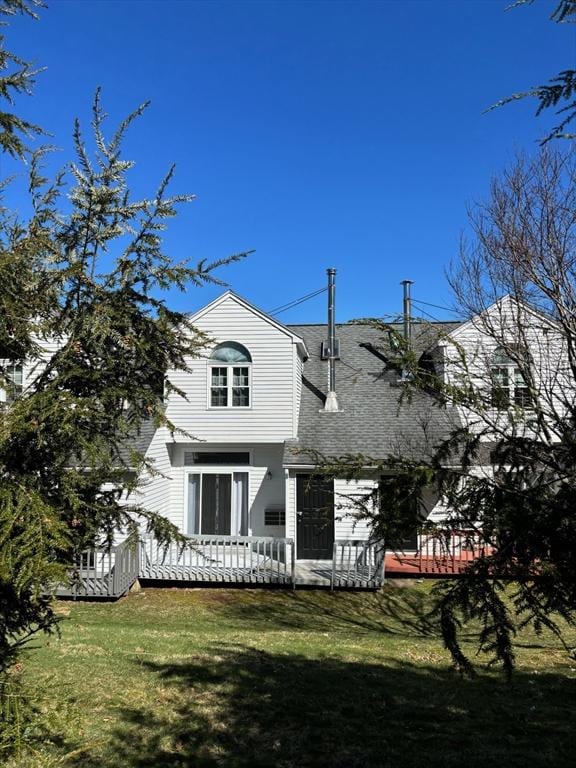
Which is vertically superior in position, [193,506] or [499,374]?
[499,374]

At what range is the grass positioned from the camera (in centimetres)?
498

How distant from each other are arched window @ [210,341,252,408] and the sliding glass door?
2.33 meters

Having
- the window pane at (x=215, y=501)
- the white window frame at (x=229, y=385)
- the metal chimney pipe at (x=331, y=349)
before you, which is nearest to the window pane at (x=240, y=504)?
the window pane at (x=215, y=501)

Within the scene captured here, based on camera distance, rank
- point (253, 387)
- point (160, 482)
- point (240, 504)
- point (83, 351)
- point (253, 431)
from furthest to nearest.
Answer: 1. point (240, 504)
2. point (253, 387)
3. point (253, 431)
4. point (160, 482)
5. point (83, 351)

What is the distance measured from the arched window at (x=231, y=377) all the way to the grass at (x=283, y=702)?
26.6 ft

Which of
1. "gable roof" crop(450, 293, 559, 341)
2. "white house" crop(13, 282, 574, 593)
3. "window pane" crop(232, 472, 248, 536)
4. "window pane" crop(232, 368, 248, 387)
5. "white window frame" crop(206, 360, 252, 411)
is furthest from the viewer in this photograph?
"window pane" crop(232, 368, 248, 387)

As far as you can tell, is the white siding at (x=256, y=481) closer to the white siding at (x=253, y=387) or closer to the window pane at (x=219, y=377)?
the white siding at (x=253, y=387)

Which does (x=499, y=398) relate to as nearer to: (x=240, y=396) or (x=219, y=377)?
(x=240, y=396)

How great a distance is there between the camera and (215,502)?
1794cm

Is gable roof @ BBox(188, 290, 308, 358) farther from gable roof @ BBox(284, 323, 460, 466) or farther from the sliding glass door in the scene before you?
the sliding glass door

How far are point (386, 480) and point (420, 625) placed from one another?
8.90 m

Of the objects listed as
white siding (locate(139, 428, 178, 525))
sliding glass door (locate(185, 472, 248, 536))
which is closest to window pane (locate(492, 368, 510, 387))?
white siding (locate(139, 428, 178, 525))

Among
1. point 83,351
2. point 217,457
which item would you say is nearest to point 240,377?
point 217,457

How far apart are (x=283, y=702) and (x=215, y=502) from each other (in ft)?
38.9
